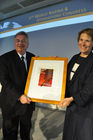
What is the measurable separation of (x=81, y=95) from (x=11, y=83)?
2.35 feet

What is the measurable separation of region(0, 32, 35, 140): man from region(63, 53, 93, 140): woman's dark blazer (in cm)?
50

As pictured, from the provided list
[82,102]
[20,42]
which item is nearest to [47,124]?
[82,102]

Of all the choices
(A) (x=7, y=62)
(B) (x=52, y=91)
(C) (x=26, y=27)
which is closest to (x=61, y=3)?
(C) (x=26, y=27)

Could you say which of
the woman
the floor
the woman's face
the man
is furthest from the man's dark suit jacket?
the floor

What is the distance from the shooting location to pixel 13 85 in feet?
4.07

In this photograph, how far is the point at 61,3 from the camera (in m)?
2.85

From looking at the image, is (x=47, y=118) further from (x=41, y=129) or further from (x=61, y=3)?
(x=61, y=3)

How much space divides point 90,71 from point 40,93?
51cm

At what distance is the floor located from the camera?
6.56ft

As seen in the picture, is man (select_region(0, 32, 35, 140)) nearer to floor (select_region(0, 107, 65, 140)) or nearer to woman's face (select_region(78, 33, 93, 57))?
woman's face (select_region(78, 33, 93, 57))

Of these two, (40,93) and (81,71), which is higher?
(81,71)

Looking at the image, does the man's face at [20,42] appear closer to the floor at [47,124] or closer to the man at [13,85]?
the man at [13,85]

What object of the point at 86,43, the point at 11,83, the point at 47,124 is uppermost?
the point at 86,43

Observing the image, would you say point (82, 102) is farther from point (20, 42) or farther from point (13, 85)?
point (20, 42)
